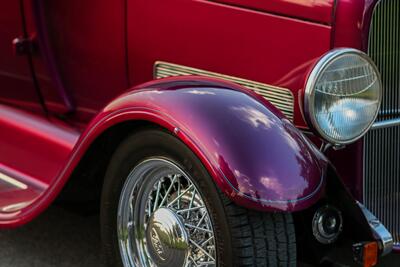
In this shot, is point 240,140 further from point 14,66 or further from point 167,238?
point 14,66

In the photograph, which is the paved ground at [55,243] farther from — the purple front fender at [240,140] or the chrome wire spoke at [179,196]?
the purple front fender at [240,140]

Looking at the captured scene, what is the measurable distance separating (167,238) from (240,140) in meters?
0.45

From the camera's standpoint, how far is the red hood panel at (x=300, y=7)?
2.53 metres

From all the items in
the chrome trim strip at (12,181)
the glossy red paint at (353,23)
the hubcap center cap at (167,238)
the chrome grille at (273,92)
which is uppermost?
the glossy red paint at (353,23)

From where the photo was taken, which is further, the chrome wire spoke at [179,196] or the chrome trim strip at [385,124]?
the chrome trim strip at [385,124]

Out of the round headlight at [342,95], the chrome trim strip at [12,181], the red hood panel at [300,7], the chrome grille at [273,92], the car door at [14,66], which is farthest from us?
the car door at [14,66]

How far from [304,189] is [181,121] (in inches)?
16.0

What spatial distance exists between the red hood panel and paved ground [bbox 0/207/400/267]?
42.5 inches

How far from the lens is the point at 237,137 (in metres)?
2.22

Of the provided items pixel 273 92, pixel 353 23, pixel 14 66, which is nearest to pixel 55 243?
pixel 14 66

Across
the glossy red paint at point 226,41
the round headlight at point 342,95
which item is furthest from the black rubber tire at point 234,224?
the glossy red paint at point 226,41

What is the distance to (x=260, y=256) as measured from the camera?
2.25 meters

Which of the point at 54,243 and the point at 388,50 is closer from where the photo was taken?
the point at 388,50

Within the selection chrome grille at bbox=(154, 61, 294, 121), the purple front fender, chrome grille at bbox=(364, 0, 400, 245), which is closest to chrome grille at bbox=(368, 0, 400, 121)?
chrome grille at bbox=(364, 0, 400, 245)
